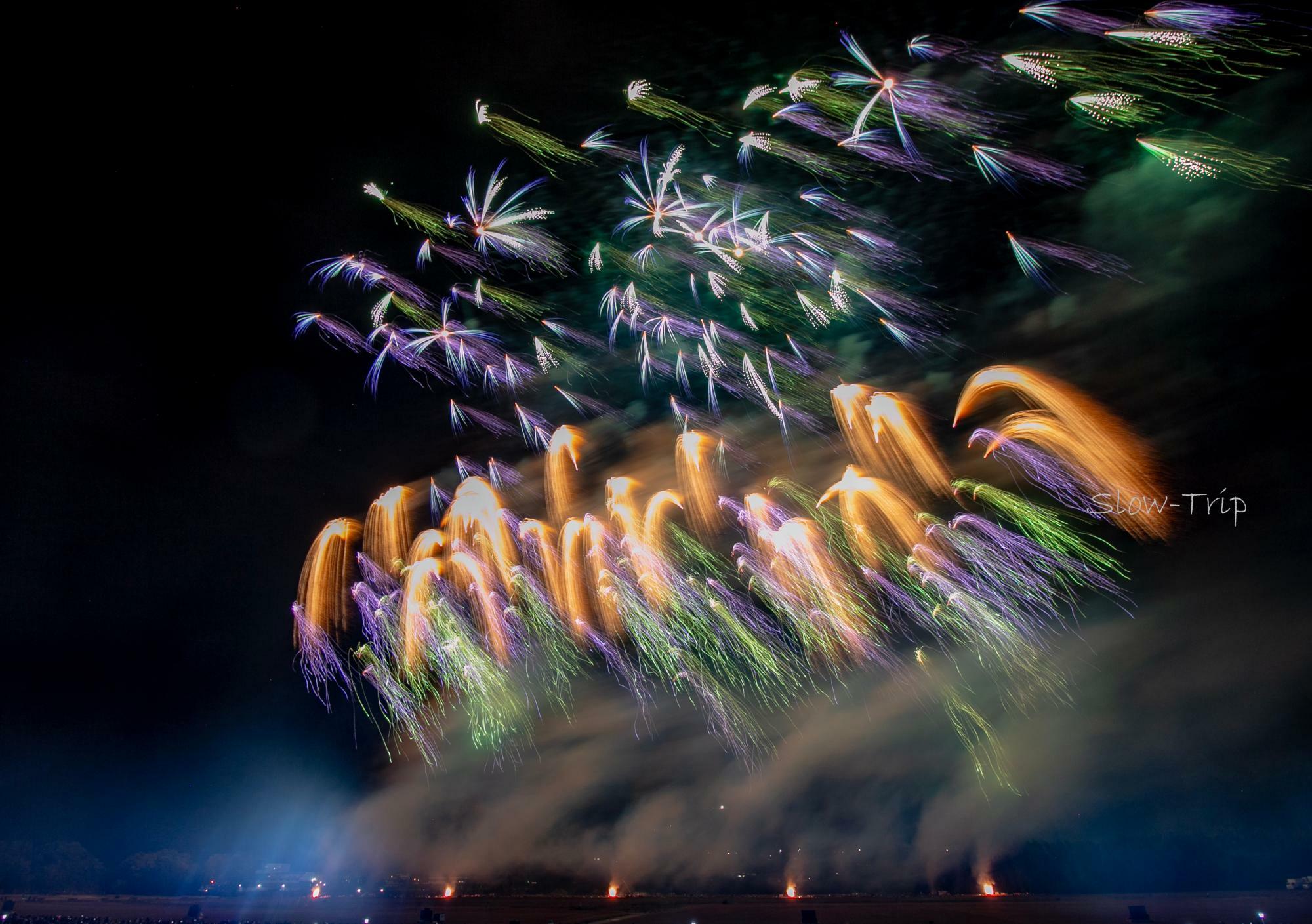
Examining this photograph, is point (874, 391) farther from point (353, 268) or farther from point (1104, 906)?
point (1104, 906)

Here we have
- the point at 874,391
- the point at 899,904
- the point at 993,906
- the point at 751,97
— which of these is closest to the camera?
the point at 751,97

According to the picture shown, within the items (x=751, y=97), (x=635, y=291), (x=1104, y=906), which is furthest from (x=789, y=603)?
(x=1104, y=906)

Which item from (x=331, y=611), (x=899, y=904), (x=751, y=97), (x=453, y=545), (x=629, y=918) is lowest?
(x=899, y=904)

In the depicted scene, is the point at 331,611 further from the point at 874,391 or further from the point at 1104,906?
the point at 1104,906

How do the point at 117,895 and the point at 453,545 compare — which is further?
the point at 117,895

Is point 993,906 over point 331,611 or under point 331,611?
under

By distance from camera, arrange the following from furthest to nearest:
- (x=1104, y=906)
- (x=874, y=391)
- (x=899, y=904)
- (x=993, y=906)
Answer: (x=899, y=904) < (x=993, y=906) < (x=1104, y=906) < (x=874, y=391)
